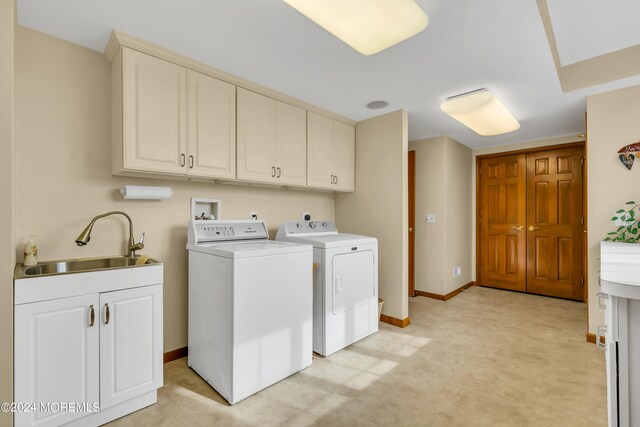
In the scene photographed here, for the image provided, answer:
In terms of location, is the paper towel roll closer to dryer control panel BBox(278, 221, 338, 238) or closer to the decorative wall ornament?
dryer control panel BBox(278, 221, 338, 238)

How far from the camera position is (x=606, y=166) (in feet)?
8.83

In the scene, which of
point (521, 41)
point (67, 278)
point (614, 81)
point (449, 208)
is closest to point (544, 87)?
point (614, 81)

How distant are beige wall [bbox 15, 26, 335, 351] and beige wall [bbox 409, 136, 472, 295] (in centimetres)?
323

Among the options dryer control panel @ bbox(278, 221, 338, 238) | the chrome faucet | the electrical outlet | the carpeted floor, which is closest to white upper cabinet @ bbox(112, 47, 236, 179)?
the chrome faucet

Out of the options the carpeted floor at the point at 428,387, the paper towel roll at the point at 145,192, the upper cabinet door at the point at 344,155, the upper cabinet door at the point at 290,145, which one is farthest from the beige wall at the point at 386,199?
the paper towel roll at the point at 145,192

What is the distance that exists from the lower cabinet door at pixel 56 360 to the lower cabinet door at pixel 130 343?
0.05 metres

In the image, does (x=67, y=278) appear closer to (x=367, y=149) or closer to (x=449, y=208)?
(x=367, y=149)

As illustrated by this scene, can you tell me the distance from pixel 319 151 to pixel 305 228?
819 mm

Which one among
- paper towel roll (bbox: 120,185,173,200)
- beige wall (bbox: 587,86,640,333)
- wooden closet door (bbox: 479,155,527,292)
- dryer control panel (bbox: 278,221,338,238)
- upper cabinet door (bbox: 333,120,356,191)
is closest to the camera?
paper towel roll (bbox: 120,185,173,200)

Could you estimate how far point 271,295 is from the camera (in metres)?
2.03

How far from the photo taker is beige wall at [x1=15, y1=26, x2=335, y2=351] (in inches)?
73.1

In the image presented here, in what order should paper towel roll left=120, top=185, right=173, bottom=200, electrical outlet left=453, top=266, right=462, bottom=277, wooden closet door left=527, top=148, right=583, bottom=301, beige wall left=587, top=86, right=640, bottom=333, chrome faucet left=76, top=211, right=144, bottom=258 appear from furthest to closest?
electrical outlet left=453, top=266, right=462, bottom=277 < wooden closet door left=527, top=148, right=583, bottom=301 < beige wall left=587, top=86, right=640, bottom=333 < paper towel roll left=120, top=185, right=173, bottom=200 < chrome faucet left=76, top=211, right=144, bottom=258

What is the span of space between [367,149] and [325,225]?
101 cm

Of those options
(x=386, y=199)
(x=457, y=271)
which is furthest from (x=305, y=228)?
(x=457, y=271)
